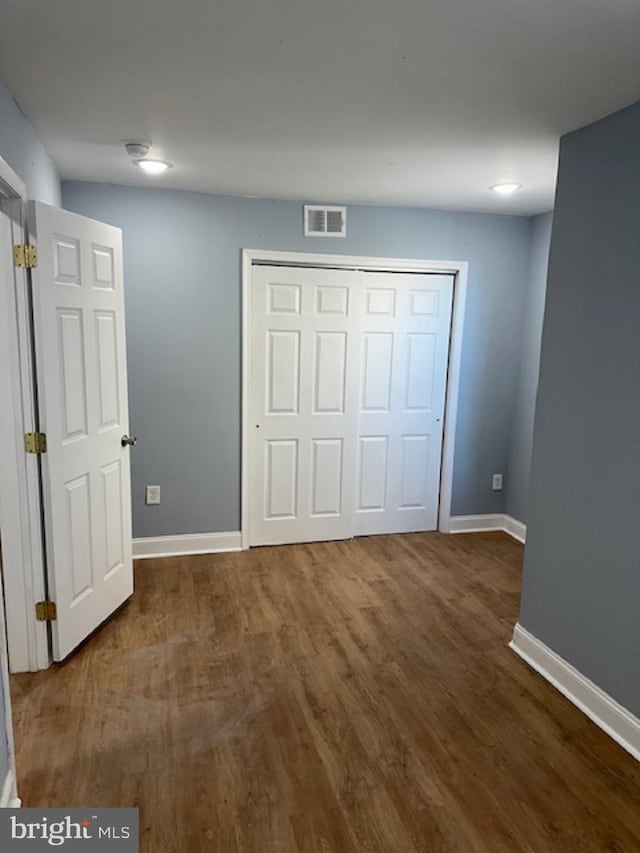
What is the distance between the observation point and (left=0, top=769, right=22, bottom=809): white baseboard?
1692 millimetres

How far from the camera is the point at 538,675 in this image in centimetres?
261

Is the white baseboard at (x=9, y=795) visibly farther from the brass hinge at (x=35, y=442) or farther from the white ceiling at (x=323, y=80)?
the white ceiling at (x=323, y=80)

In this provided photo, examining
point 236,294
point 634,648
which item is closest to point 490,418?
point 236,294

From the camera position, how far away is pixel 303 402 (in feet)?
13.0

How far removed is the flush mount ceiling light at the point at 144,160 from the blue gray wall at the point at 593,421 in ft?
6.06

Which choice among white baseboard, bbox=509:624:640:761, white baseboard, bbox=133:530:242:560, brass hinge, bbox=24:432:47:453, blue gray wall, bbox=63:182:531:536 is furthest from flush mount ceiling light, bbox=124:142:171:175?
white baseboard, bbox=509:624:640:761

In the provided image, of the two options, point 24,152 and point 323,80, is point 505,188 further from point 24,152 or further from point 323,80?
point 24,152

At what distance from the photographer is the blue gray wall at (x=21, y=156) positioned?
5.74 ft

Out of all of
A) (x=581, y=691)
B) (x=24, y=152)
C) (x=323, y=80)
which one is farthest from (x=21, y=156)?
(x=581, y=691)

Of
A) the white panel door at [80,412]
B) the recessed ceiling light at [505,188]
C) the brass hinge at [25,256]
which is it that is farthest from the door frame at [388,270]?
the brass hinge at [25,256]

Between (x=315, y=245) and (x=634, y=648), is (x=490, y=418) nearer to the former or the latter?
(x=315, y=245)

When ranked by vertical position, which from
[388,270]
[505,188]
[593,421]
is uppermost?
[505,188]

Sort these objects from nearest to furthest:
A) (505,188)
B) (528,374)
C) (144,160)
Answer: (144,160) < (505,188) < (528,374)

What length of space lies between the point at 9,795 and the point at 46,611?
87cm
